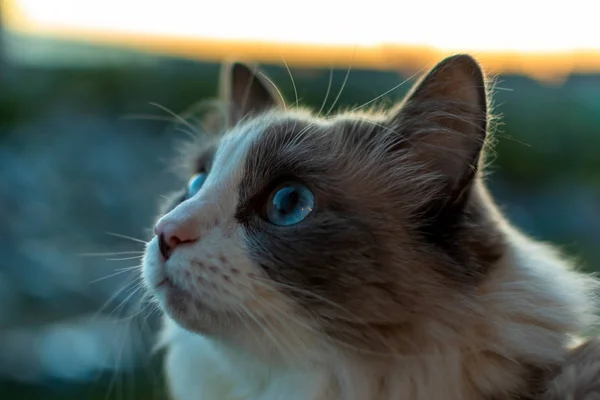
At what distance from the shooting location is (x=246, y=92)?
49.6 inches

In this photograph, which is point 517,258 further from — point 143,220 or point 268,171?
point 143,220

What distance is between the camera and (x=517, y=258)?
959 millimetres

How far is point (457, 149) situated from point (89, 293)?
1169 mm

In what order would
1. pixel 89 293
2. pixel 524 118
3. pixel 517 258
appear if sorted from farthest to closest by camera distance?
pixel 89 293 < pixel 524 118 < pixel 517 258

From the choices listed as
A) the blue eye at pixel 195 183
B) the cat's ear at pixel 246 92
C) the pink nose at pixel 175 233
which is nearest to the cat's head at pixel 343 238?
the pink nose at pixel 175 233

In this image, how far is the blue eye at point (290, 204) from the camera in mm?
904

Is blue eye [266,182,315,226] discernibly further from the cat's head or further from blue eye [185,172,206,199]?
blue eye [185,172,206,199]

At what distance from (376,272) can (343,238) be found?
0.06 meters

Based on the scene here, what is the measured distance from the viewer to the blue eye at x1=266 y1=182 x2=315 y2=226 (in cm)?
90

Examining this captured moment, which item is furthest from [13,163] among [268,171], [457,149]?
[457,149]

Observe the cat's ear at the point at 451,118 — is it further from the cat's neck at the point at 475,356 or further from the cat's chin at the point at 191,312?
the cat's chin at the point at 191,312

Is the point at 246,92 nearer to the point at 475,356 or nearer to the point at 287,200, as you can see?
the point at 287,200

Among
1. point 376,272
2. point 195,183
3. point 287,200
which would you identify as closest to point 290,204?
point 287,200

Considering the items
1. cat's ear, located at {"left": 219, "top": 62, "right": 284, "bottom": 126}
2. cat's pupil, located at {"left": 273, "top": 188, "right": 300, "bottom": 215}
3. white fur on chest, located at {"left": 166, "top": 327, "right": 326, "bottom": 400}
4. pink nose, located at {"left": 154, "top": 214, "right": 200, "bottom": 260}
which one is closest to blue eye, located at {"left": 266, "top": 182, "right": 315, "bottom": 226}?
cat's pupil, located at {"left": 273, "top": 188, "right": 300, "bottom": 215}
